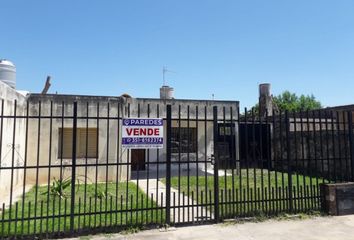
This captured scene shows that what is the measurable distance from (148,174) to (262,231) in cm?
252

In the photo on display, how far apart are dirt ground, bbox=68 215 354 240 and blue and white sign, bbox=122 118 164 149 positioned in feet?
5.67

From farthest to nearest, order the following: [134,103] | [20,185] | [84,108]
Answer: [134,103] < [84,108] < [20,185]

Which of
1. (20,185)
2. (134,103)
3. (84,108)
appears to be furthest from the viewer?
(134,103)

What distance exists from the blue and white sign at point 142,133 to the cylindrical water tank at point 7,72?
755 centimetres

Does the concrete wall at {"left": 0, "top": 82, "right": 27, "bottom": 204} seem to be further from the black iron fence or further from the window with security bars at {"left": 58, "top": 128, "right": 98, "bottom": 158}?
the window with security bars at {"left": 58, "top": 128, "right": 98, "bottom": 158}

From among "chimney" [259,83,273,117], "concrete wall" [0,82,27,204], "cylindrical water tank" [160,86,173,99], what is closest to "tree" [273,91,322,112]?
"chimney" [259,83,273,117]

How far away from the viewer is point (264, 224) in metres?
6.27

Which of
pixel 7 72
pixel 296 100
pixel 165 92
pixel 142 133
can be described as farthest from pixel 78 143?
pixel 296 100

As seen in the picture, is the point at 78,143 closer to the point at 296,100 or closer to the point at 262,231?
the point at 262,231

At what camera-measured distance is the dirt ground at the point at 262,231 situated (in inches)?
216

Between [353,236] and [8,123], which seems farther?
[8,123]

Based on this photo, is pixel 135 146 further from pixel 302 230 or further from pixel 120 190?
pixel 120 190

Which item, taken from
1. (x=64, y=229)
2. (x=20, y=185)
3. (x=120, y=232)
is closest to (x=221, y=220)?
(x=120, y=232)

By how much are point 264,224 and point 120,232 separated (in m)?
2.98
